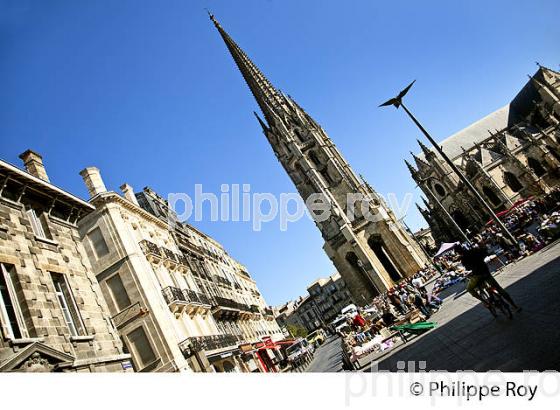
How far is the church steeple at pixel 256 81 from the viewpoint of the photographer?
46406 millimetres

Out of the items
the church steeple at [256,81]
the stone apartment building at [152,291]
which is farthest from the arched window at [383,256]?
the church steeple at [256,81]

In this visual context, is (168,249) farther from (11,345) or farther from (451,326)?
(451,326)

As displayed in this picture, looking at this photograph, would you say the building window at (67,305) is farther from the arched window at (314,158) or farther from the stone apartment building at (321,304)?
the stone apartment building at (321,304)

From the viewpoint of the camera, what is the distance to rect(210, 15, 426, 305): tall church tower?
36438 mm

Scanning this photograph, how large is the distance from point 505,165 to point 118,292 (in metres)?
42.3

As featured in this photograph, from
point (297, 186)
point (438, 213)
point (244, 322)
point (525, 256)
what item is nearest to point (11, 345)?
point (525, 256)

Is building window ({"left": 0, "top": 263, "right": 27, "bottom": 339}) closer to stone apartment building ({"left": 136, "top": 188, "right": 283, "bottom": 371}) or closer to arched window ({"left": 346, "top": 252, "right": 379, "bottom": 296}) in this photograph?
stone apartment building ({"left": 136, "top": 188, "right": 283, "bottom": 371})

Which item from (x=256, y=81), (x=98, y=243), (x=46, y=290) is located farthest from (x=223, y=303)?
(x=256, y=81)

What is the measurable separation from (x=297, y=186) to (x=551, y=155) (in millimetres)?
27575

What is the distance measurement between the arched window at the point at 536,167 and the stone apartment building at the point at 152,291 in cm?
3729

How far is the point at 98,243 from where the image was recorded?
19.9 m

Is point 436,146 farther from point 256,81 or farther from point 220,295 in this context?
point 256,81

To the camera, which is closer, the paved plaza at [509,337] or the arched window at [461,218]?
the paved plaza at [509,337]

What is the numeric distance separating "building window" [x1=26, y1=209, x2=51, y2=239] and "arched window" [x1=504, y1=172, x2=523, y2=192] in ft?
149
